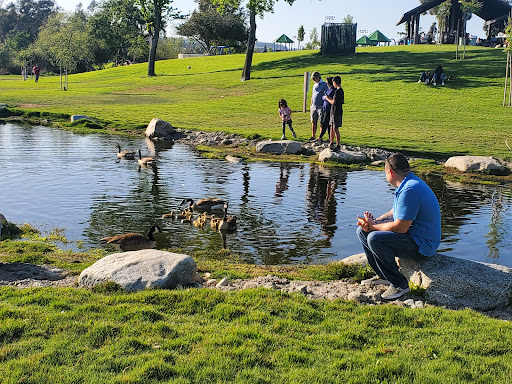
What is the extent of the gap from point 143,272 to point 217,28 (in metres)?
85.7

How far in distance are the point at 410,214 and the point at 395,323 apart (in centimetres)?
169

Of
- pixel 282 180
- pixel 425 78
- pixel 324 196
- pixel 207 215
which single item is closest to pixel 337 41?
pixel 425 78

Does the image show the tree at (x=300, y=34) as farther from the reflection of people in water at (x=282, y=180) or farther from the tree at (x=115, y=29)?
the reflection of people in water at (x=282, y=180)

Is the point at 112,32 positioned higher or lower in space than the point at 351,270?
higher

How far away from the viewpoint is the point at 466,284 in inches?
304

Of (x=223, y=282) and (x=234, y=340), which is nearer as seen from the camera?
(x=234, y=340)

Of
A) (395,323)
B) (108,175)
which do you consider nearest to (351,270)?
(395,323)

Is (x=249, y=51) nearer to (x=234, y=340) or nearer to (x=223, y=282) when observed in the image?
(x=223, y=282)

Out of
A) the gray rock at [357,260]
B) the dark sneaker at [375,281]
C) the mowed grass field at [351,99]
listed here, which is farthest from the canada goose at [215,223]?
the mowed grass field at [351,99]

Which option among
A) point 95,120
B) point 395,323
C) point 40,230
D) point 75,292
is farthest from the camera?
point 95,120

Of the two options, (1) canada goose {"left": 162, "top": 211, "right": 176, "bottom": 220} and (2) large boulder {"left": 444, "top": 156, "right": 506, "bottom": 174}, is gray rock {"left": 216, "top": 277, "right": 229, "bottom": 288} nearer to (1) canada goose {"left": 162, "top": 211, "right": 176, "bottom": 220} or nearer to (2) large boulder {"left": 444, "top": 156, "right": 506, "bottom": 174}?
(1) canada goose {"left": 162, "top": 211, "right": 176, "bottom": 220}

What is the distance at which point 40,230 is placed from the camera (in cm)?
1193

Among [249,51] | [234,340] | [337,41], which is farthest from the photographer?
[337,41]

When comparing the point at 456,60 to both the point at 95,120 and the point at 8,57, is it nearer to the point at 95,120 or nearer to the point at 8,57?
the point at 95,120
